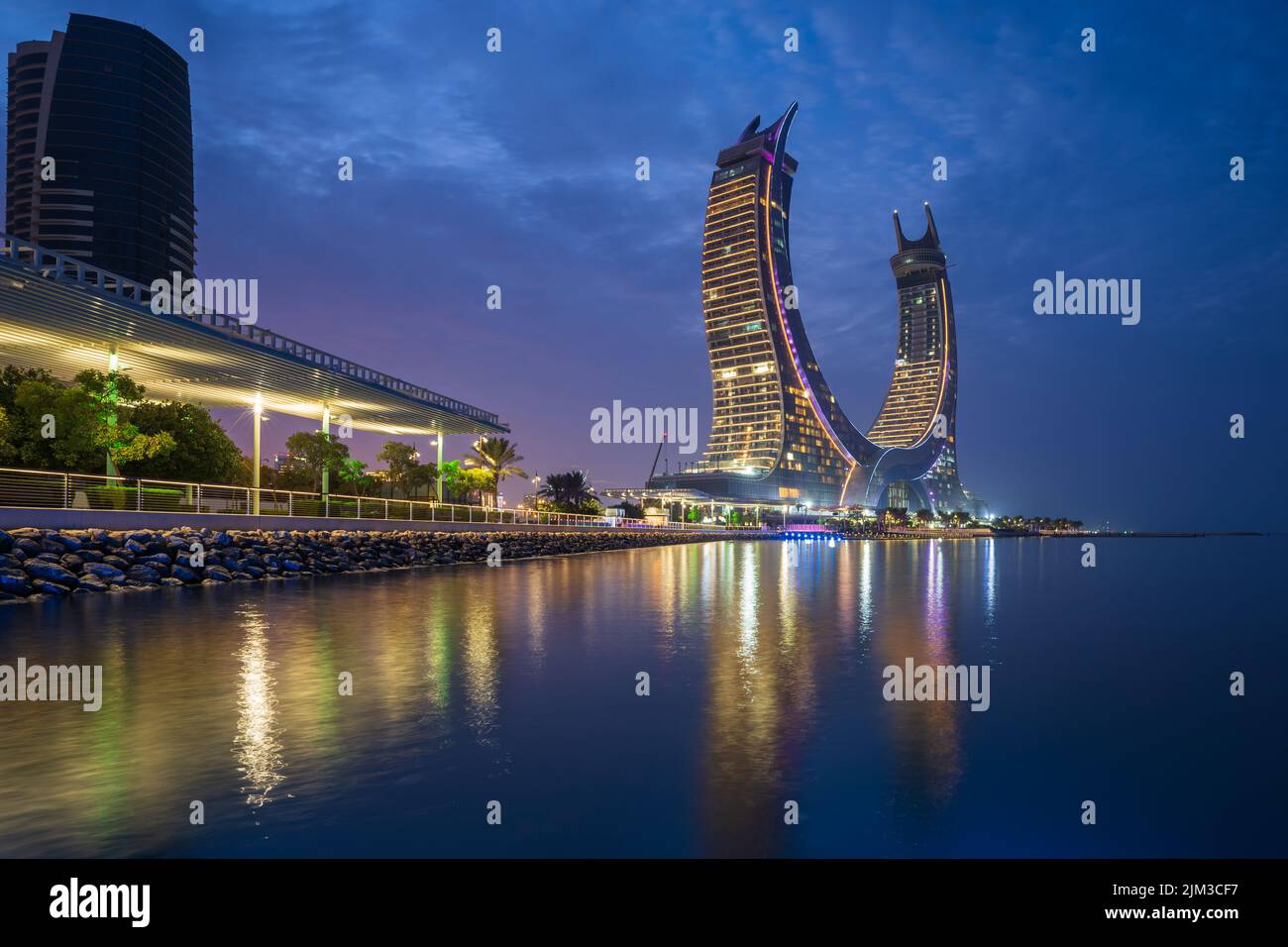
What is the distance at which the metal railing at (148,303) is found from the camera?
25.6m

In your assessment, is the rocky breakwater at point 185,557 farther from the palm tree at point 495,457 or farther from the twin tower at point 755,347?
the twin tower at point 755,347

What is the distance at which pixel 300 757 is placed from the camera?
735cm

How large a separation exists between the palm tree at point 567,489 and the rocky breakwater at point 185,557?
57.7 meters

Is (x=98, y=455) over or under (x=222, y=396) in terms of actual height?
under

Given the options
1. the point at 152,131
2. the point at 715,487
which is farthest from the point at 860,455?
the point at 152,131

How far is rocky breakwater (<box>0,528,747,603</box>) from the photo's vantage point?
20125 millimetres

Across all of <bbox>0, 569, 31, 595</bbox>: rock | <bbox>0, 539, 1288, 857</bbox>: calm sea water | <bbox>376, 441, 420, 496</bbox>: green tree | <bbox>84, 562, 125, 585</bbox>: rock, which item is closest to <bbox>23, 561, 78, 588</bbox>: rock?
<bbox>0, 569, 31, 595</bbox>: rock

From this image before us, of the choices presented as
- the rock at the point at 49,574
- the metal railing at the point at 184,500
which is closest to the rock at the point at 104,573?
the rock at the point at 49,574

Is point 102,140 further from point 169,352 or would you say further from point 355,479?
point 169,352

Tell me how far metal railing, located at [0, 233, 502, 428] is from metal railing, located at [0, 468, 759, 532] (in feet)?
21.0

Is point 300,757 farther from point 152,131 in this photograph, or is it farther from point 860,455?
point 860,455

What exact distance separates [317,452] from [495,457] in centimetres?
3392

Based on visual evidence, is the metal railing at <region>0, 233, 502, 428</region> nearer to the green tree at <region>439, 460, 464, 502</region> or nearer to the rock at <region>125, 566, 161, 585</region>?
the rock at <region>125, 566, 161, 585</region>
